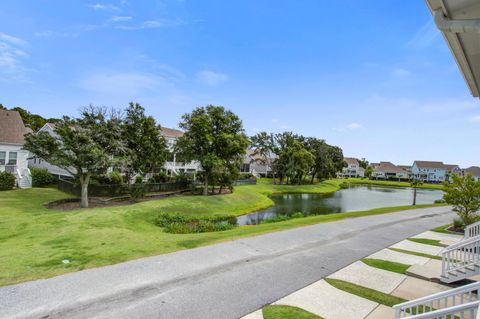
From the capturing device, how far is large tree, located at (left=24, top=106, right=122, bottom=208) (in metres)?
17.5

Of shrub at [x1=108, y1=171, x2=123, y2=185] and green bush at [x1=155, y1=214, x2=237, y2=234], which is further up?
shrub at [x1=108, y1=171, x2=123, y2=185]

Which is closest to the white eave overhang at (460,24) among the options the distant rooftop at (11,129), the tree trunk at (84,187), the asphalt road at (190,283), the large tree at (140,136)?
the asphalt road at (190,283)

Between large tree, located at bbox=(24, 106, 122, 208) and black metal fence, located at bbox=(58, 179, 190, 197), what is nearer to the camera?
large tree, located at bbox=(24, 106, 122, 208)

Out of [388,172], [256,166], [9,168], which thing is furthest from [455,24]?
[388,172]

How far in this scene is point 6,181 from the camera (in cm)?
2227

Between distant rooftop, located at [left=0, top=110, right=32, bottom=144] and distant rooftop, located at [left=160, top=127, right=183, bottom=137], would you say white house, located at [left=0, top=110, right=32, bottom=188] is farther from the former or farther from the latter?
distant rooftop, located at [left=160, top=127, right=183, bottom=137]

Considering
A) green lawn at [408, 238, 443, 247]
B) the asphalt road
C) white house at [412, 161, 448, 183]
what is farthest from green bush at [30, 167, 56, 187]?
white house at [412, 161, 448, 183]

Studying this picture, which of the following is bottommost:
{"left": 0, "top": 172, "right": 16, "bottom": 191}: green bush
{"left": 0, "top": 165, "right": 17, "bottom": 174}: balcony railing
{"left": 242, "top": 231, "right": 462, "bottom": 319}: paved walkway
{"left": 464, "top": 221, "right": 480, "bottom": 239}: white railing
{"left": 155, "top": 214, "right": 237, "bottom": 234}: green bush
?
{"left": 155, "top": 214, "right": 237, "bottom": 234}: green bush

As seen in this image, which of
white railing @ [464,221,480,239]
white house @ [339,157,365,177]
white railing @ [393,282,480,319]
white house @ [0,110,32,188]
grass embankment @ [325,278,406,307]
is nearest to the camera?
white railing @ [393,282,480,319]

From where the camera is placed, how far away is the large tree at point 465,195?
1369 centimetres

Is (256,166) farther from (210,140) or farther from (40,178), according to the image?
(40,178)

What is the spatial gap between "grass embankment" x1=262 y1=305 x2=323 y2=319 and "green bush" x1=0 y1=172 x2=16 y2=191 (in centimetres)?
2687

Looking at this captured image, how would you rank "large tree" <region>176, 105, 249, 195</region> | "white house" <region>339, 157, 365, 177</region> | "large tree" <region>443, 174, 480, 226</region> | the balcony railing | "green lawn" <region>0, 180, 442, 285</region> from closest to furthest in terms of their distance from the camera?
1. "green lawn" <region>0, 180, 442, 285</region>
2. "large tree" <region>443, 174, 480, 226</region>
3. the balcony railing
4. "large tree" <region>176, 105, 249, 195</region>
5. "white house" <region>339, 157, 365, 177</region>

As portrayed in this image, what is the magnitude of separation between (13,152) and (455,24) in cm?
3198
